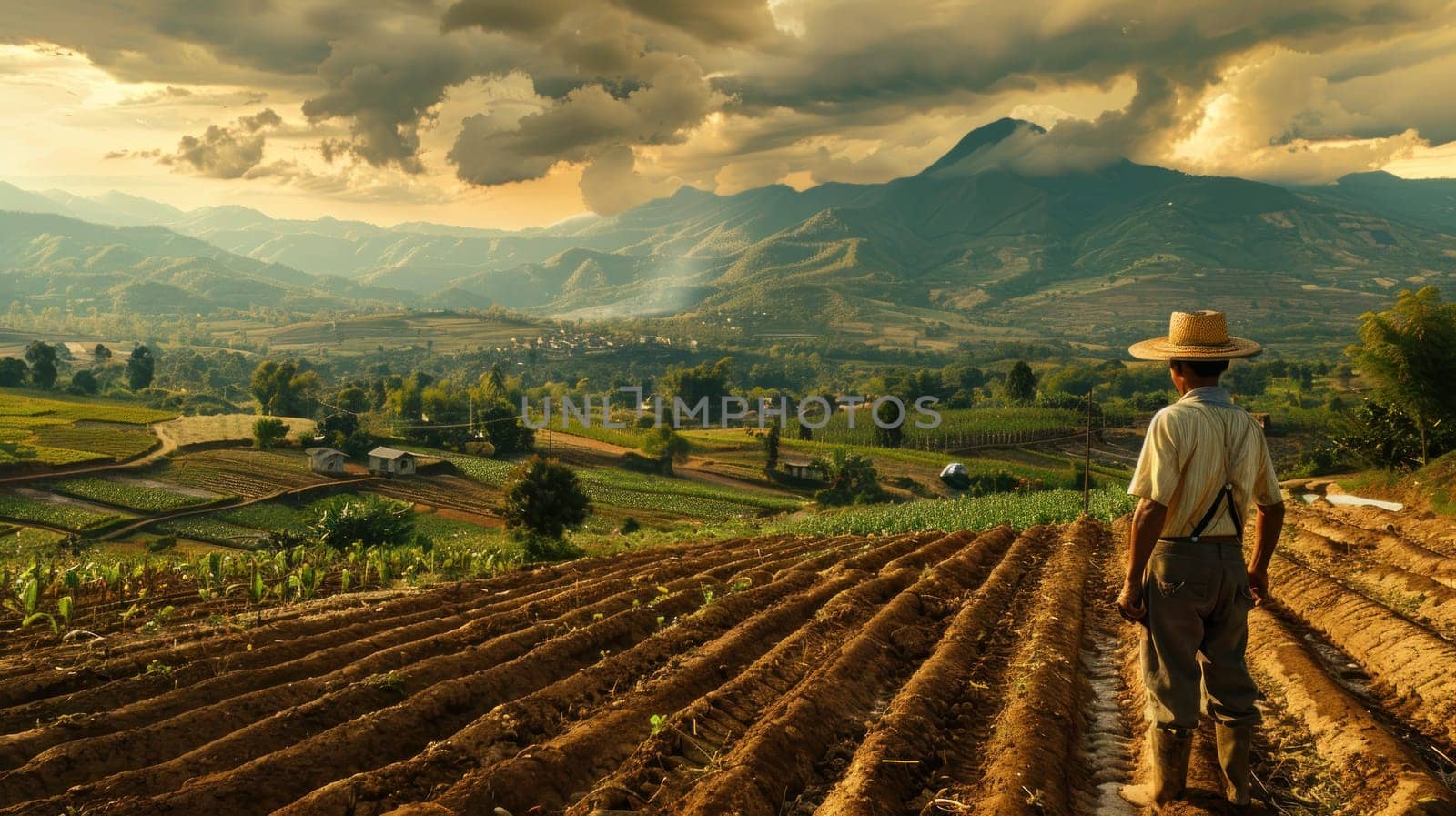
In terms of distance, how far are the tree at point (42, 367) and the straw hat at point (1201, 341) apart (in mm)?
101872

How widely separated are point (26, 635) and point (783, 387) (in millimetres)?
155861

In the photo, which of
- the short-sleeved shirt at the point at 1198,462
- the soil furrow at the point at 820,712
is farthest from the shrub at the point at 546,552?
the short-sleeved shirt at the point at 1198,462

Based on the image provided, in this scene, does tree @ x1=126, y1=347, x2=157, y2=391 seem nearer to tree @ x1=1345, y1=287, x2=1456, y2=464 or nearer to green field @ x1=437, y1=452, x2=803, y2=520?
green field @ x1=437, y1=452, x2=803, y2=520

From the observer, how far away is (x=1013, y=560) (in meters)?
14.5

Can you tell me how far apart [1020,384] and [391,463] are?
62574mm

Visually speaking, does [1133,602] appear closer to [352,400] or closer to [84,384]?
[352,400]

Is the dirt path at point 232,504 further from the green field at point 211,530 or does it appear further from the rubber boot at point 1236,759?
the rubber boot at point 1236,759

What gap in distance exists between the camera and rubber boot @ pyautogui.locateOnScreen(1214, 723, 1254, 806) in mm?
4770

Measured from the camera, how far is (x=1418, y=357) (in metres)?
27.4

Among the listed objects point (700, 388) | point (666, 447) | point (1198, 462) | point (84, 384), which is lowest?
point (666, 447)

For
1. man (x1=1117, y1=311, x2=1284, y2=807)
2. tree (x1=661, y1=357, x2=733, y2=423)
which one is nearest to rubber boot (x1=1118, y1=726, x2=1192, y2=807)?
man (x1=1117, y1=311, x2=1284, y2=807)

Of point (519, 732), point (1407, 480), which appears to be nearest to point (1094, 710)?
point (519, 732)

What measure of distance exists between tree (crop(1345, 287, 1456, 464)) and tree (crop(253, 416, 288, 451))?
6731cm

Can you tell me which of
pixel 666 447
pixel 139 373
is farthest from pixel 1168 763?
pixel 139 373
